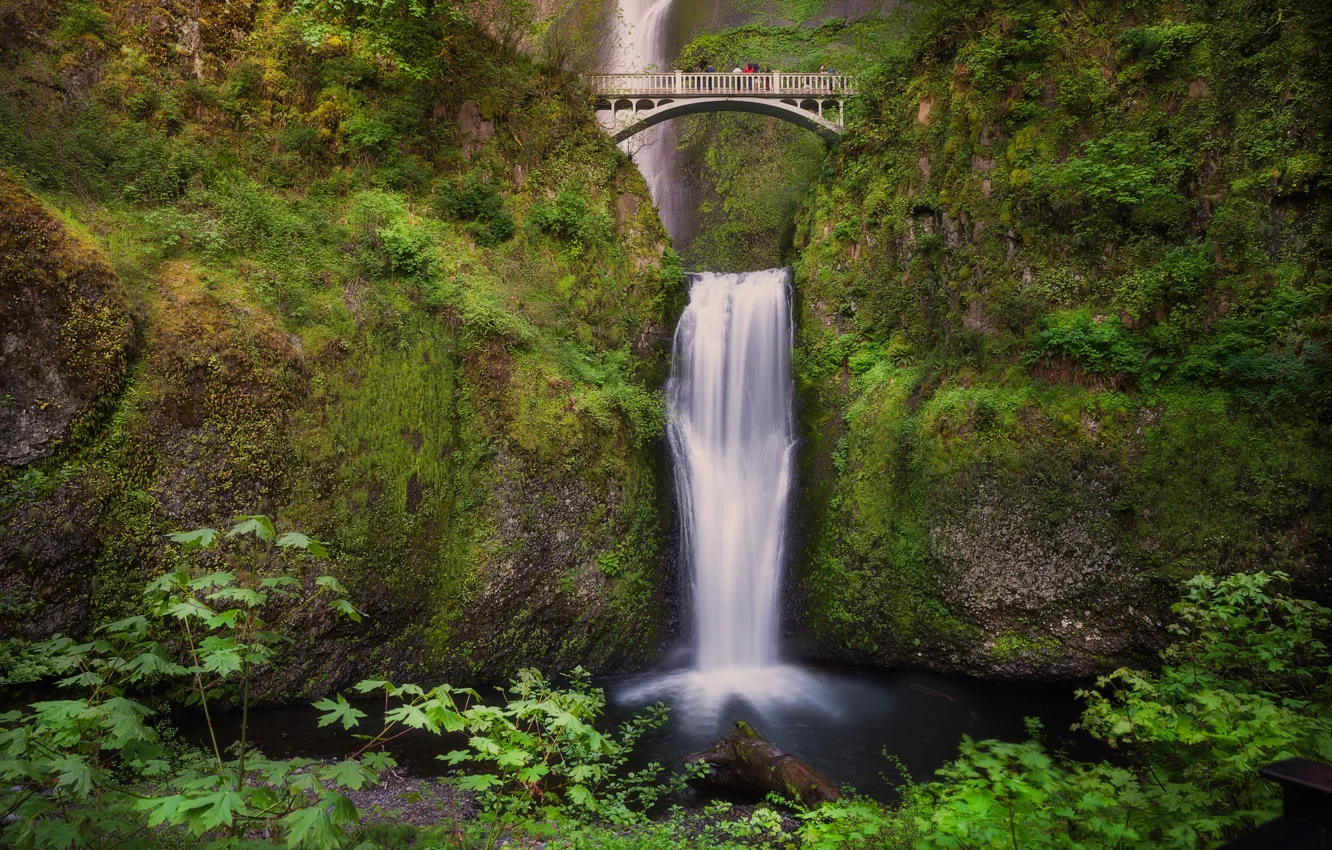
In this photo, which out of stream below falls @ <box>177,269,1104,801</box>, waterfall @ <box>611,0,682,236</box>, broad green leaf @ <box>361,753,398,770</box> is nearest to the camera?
broad green leaf @ <box>361,753,398,770</box>

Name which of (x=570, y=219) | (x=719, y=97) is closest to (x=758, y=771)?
(x=570, y=219)

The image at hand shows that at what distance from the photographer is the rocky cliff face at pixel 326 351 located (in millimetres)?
7531

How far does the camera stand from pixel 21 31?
9.55m

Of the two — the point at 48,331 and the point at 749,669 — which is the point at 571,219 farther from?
the point at 749,669

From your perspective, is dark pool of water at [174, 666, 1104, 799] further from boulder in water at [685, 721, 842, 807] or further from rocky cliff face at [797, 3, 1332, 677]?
boulder in water at [685, 721, 842, 807]

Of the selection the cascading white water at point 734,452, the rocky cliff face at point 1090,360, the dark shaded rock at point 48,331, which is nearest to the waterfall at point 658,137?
the cascading white water at point 734,452

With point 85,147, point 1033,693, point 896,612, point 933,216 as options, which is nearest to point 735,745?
point 896,612

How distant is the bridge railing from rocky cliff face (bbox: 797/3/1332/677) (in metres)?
5.45

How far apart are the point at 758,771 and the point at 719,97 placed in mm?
16185

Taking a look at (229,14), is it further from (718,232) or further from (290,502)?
(718,232)

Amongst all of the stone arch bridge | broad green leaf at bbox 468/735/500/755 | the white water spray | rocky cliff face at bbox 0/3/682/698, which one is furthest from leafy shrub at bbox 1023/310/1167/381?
broad green leaf at bbox 468/735/500/755

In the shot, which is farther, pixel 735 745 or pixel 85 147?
pixel 85 147

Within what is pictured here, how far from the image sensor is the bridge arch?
17106 millimetres

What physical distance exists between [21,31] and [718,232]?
1910 centimetres
